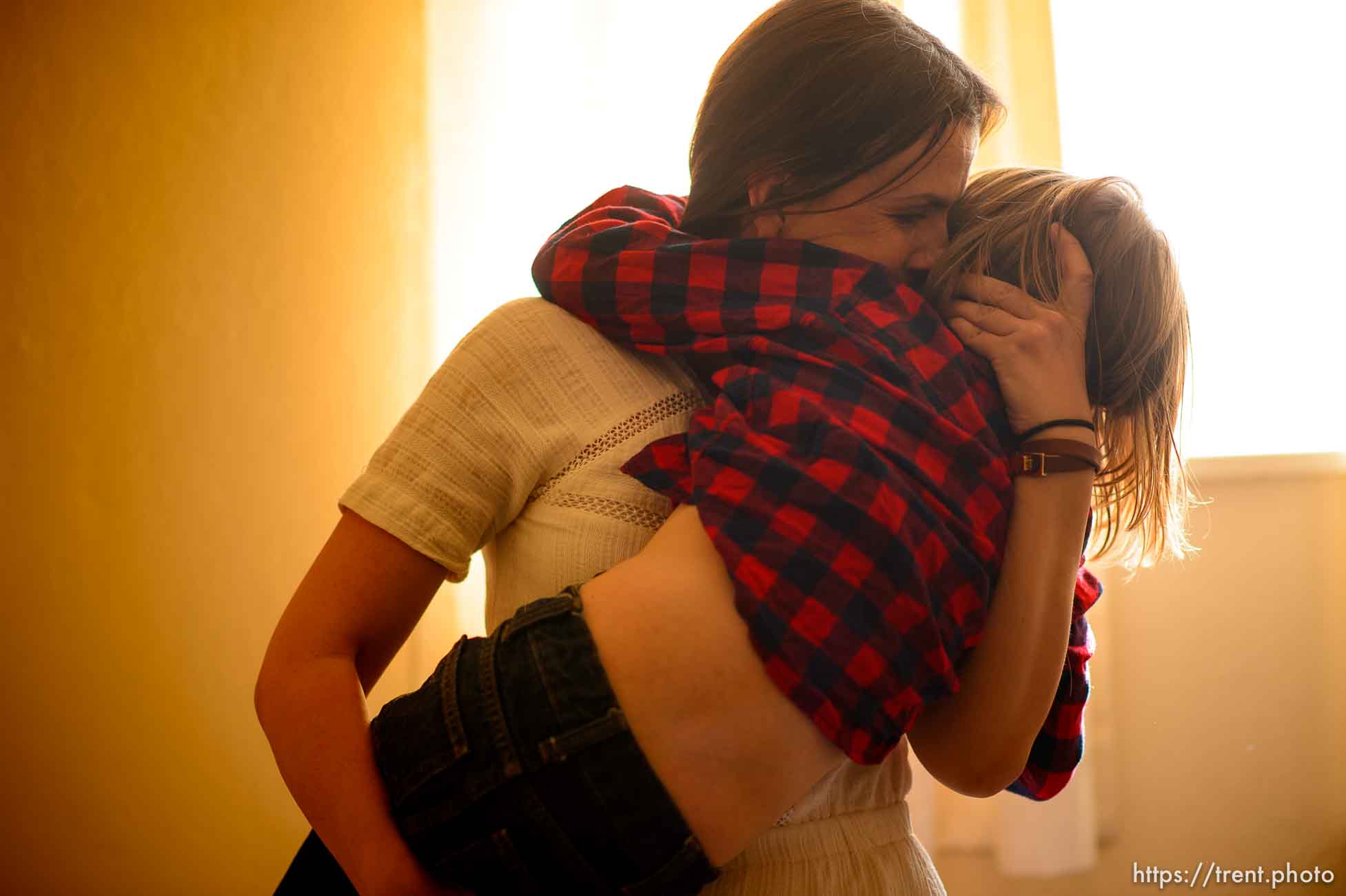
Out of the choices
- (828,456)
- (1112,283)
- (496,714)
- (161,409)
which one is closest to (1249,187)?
(1112,283)

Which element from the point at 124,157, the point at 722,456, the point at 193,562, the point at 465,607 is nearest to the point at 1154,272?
the point at 722,456

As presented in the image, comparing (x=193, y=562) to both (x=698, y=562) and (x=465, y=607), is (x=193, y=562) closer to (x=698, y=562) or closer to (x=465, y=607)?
(x=465, y=607)

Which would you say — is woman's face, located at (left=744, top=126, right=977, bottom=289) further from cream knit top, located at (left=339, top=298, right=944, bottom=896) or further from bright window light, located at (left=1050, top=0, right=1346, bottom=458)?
bright window light, located at (left=1050, top=0, right=1346, bottom=458)

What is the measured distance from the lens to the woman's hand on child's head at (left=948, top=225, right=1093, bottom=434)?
2.43 feet

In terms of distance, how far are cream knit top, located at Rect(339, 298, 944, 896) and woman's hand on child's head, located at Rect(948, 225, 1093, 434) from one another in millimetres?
235

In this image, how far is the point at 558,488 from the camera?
0.74 meters

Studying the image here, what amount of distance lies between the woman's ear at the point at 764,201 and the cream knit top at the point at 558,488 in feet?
0.50

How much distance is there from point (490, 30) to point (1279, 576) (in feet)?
5.49

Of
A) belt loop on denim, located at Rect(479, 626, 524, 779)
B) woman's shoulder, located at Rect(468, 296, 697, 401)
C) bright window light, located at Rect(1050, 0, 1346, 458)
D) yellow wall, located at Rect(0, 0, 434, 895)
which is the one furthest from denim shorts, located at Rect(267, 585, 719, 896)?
bright window light, located at Rect(1050, 0, 1346, 458)

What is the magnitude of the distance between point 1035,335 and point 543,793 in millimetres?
499

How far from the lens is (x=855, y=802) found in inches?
29.7

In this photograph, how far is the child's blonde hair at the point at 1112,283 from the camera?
2.61ft

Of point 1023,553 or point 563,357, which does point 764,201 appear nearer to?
point 563,357

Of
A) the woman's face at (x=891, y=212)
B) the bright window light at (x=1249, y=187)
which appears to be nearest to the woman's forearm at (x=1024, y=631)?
the woman's face at (x=891, y=212)
